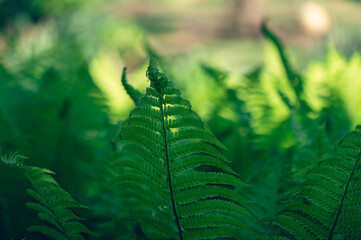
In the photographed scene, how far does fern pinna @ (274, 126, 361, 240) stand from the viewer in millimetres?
362

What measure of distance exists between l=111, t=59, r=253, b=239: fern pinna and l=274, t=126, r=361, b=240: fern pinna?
5 cm

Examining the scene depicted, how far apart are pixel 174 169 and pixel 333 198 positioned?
0.16m

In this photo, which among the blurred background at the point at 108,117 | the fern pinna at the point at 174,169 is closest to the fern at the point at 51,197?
the fern pinna at the point at 174,169

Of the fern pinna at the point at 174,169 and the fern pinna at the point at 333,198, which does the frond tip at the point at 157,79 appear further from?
the fern pinna at the point at 333,198

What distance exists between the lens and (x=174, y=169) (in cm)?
39

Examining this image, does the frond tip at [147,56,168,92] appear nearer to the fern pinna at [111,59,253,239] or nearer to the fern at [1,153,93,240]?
the fern pinna at [111,59,253,239]

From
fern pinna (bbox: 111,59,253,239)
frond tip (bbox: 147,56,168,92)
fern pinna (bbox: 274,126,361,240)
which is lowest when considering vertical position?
fern pinna (bbox: 274,126,361,240)

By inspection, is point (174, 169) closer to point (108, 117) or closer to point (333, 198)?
point (333, 198)

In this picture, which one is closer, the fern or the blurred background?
the fern

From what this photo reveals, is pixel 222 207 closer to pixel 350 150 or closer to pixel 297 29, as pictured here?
pixel 350 150

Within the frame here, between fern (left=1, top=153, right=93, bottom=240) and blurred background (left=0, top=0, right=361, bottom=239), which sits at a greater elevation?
blurred background (left=0, top=0, right=361, bottom=239)

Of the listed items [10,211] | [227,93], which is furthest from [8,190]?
[227,93]

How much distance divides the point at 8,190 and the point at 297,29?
10130 millimetres

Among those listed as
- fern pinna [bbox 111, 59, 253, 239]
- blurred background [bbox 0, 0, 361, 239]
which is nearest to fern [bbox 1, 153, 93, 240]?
fern pinna [bbox 111, 59, 253, 239]
